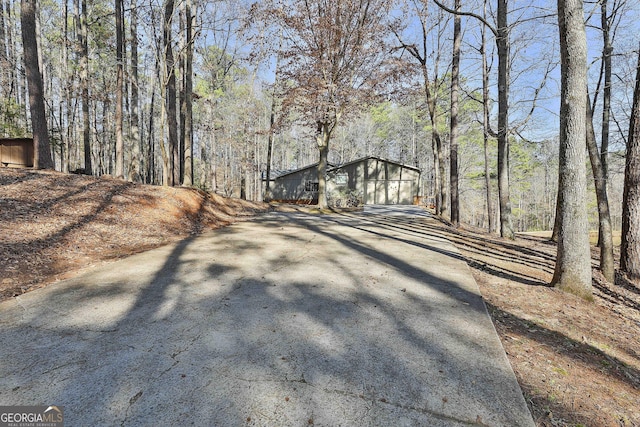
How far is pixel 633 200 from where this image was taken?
562 centimetres

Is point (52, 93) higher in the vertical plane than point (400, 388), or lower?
higher

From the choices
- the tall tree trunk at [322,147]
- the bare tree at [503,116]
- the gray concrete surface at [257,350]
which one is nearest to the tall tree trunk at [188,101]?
the tall tree trunk at [322,147]

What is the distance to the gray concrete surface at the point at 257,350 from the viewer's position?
65.6 inches

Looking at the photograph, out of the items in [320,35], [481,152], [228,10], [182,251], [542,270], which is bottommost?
[542,270]

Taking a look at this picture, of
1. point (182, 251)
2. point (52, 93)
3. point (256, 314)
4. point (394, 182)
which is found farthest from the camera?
point (394, 182)

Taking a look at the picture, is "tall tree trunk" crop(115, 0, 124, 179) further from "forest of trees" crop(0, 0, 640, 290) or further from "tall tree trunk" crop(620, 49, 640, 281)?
"tall tree trunk" crop(620, 49, 640, 281)

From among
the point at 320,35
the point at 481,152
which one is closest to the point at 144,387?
the point at 320,35

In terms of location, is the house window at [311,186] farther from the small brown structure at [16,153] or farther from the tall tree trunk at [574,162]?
the tall tree trunk at [574,162]

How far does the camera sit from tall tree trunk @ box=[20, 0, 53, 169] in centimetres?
772

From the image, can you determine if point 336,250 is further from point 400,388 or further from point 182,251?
point 400,388

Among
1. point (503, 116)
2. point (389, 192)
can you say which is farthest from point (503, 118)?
point (389, 192)

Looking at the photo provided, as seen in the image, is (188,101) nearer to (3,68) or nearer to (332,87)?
(332,87)

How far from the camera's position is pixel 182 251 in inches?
209

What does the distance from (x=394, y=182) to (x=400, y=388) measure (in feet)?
78.2
